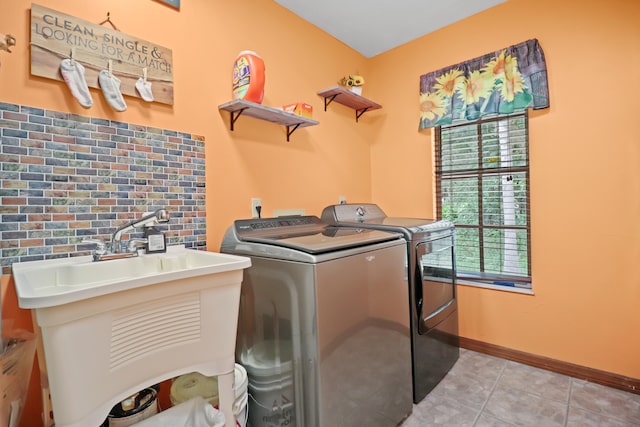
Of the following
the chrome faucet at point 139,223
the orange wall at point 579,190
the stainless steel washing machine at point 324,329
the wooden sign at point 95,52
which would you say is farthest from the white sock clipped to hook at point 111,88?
the orange wall at point 579,190

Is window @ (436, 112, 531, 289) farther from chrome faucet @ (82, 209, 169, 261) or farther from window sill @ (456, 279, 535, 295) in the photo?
chrome faucet @ (82, 209, 169, 261)

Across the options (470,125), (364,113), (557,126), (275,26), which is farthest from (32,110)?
(557,126)

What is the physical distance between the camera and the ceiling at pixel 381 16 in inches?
93.4

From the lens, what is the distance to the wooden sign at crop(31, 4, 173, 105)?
130 centimetres

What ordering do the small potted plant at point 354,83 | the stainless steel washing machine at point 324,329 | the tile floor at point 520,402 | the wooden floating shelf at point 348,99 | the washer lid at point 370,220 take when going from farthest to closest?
1. the small potted plant at point 354,83
2. the wooden floating shelf at point 348,99
3. the washer lid at point 370,220
4. the tile floor at point 520,402
5. the stainless steel washing machine at point 324,329

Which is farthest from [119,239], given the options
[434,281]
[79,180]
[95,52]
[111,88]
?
[434,281]

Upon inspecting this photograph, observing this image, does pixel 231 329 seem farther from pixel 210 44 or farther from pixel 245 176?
pixel 210 44

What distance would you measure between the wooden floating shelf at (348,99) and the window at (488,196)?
677mm

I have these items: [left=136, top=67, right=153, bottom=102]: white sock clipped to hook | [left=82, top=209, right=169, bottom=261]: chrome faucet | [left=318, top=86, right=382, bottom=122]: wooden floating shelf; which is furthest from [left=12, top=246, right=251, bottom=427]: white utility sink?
[left=318, top=86, right=382, bottom=122]: wooden floating shelf

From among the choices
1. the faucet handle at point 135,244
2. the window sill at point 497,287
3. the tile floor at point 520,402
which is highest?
the faucet handle at point 135,244

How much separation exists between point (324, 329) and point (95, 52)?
1607mm

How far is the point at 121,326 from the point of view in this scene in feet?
3.00

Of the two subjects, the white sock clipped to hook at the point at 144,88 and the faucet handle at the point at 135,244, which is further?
the white sock clipped to hook at the point at 144,88

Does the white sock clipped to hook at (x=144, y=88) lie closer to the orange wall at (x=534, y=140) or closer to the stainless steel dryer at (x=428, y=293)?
the orange wall at (x=534, y=140)
